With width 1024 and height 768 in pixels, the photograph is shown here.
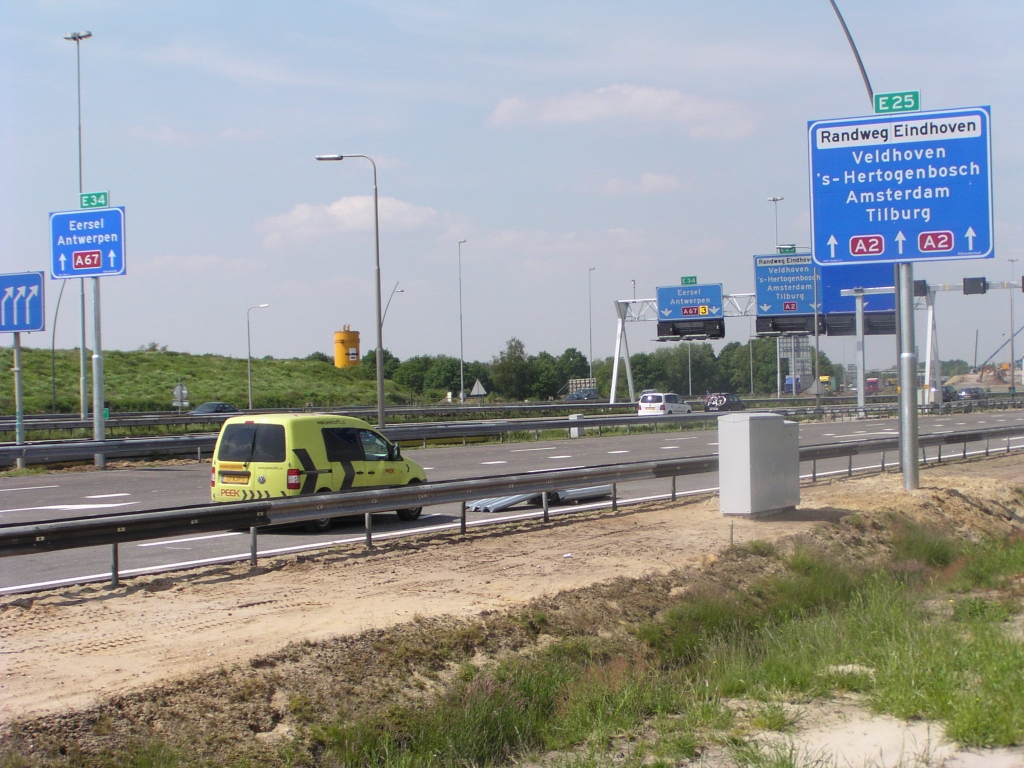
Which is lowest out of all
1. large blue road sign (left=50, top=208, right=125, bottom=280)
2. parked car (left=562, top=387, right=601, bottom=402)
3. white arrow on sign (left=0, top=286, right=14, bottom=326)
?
parked car (left=562, top=387, right=601, bottom=402)

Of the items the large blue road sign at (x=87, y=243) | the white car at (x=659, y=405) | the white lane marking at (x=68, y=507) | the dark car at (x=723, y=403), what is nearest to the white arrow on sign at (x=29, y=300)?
the large blue road sign at (x=87, y=243)

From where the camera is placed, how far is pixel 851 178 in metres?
16.2

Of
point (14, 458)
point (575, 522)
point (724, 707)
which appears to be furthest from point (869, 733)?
point (14, 458)

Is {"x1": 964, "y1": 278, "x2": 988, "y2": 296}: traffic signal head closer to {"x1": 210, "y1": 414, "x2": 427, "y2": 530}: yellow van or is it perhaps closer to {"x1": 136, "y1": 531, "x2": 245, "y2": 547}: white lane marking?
{"x1": 210, "y1": 414, "x2": 427, "y2": 530}: yellow van

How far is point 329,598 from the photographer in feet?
29.1

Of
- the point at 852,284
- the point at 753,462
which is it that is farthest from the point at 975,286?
the point at 852,284

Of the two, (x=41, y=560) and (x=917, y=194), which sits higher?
(x=917, y=194)

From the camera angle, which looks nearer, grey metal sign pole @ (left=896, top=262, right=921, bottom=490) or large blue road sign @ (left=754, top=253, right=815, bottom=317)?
grey metal sign pole @ (left=896, top=262, right=921, bottom=490)

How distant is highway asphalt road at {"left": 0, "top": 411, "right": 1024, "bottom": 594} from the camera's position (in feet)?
37.2

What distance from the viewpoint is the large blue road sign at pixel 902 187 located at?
1553 cm

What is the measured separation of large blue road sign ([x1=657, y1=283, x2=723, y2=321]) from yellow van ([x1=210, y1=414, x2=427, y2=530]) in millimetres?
42695

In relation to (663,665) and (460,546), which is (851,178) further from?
(663,665)

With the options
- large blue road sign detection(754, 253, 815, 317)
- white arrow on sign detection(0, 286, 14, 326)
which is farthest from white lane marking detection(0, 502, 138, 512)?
large blue road sign detection(754, 253, 815, 317)

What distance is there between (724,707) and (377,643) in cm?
259
